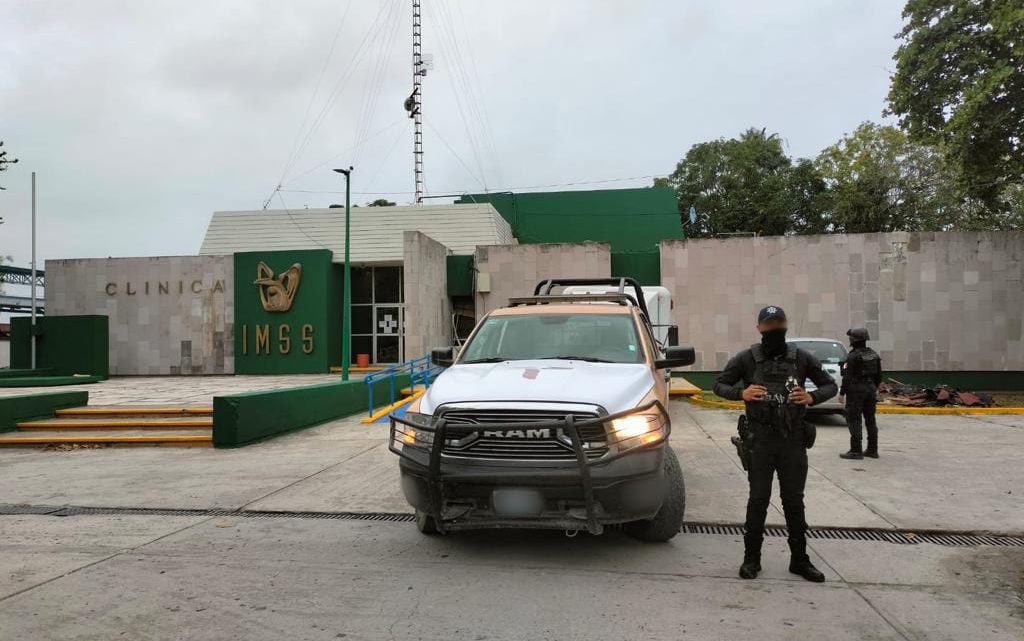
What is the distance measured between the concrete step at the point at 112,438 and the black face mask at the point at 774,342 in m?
8.96

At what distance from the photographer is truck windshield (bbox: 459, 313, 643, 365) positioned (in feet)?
18.3

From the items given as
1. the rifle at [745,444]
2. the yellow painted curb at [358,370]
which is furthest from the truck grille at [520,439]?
the yellow painted curb at [358,370]

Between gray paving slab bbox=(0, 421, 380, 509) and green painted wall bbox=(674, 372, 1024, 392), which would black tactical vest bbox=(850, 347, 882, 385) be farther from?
green painted wall bbox=(674, 372, 1024, 392)

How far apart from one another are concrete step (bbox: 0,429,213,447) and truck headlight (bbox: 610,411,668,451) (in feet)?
27.0

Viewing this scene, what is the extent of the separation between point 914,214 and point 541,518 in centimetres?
3548

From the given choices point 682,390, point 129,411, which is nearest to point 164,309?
point 129,411

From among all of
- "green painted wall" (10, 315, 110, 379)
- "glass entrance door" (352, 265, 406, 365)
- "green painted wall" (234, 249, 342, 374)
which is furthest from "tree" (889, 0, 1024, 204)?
"green painted wall" (10, 315, 110, 379)

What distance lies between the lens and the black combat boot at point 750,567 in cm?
431

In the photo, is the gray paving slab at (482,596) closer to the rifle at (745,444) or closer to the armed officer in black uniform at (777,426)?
the armed officer in black uniform at (777,426)

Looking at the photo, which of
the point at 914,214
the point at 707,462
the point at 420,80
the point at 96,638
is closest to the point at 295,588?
the point at 96,638

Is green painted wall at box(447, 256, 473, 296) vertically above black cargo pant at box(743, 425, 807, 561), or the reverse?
green painted wall at box(447, 256, 473, 296)

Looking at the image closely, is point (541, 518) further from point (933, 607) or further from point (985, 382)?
point (985, 382)

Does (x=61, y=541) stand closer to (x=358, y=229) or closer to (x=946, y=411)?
(x=946, y=411)

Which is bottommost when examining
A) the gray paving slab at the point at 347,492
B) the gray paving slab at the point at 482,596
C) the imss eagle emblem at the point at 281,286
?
the gray paving slab at the point at 347,492
